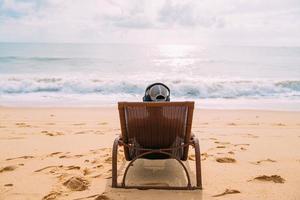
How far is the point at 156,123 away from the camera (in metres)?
4.05

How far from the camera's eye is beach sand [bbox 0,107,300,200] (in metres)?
3.96

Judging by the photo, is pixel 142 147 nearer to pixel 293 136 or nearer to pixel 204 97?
pixel 293 136

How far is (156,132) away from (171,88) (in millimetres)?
13193

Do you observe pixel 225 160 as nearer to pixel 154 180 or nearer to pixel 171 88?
pixel 154 180

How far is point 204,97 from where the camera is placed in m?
15.4

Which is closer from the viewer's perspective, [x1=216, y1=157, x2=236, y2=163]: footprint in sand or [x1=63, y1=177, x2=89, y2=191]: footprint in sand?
[x1=63, y1=177, x2=89, y2=191]: footprint in sand

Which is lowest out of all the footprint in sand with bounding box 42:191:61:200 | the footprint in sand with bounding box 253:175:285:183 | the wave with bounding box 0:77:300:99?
the footprint in sand with bounding box 42:191:61:200

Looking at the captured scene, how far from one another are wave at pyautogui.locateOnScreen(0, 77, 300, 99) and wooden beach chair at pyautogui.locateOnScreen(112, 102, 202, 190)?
11.5 m

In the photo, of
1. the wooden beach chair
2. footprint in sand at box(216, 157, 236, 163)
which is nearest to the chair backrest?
the wooden beach chair

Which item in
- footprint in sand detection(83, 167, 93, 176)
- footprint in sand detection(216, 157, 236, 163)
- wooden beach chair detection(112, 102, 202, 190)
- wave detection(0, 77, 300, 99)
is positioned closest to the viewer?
wooden beach chair detection(112, 102, 202, 190)

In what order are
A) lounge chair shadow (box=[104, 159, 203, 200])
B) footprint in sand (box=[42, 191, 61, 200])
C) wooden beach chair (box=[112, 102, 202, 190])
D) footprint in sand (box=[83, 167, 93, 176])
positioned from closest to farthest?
footprint in sand (box=[42, 191, 61, 200]) → lounge chair shadow (box=[104, 159, 203, 200]) → wooden beach chair (box=[112, 102, 202, 190]) → footprint in sand (box=[83, 167, 93, 176])

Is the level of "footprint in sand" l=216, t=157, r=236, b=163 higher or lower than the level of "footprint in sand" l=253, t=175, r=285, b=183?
higher

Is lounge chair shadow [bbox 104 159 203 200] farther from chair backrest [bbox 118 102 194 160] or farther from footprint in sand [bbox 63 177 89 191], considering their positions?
chair backrest [bbox 118 102 194 160]

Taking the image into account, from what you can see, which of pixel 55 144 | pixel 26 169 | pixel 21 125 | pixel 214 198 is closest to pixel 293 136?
pixel 214 198
